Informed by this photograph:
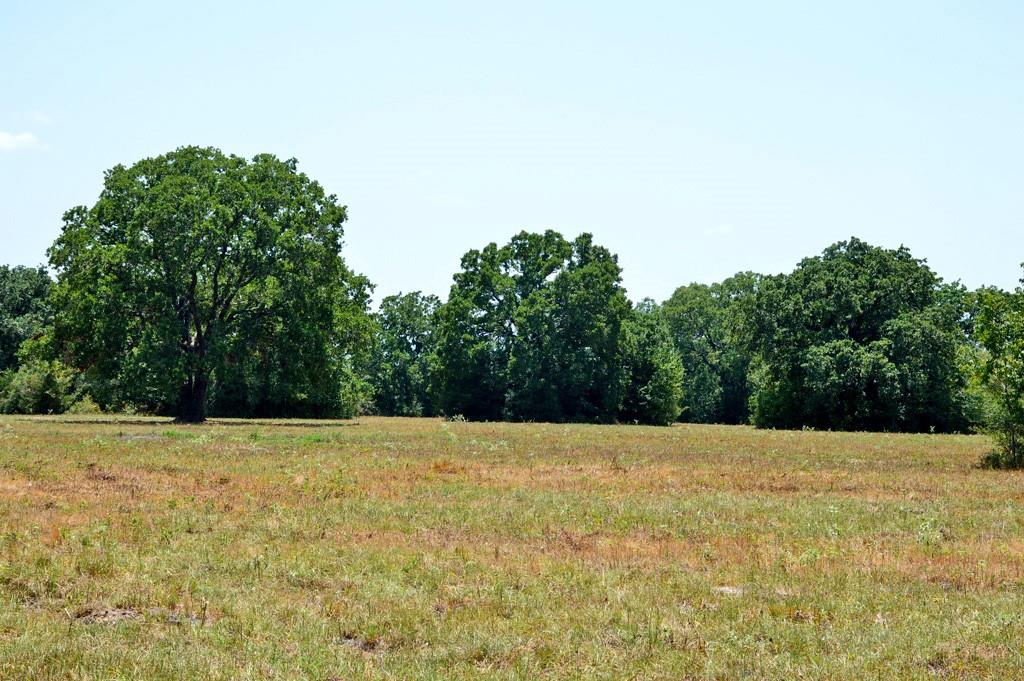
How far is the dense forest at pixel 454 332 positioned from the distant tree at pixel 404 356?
1.33ft

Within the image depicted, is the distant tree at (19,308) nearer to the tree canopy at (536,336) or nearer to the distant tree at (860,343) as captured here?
the tree canopy at (536,336)

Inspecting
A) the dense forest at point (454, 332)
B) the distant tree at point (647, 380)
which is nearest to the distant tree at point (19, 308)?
the dense forest at point (454, 332)

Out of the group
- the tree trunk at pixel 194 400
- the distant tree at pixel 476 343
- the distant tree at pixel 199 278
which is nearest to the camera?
the distant tree at pixel 199 278

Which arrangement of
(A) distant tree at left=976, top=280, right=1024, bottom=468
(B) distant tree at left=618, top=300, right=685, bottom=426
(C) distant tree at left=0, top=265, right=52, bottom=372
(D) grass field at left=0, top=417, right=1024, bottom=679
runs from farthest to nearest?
(C) distant tree at left=0, top=265, right=52, bottom=372 → (B) distant tree at left=618, top=300, right=685, bottom=426 → (A) distant tree at left=976, top=280, right=1024, bottom=468 → (D) grass field at left=0, top=417, right=1024, bottom=679

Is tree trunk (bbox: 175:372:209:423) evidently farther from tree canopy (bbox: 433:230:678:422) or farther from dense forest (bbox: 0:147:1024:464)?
tree canopy (bbox: 433:230:678:422)

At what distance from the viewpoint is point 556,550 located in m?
13.7

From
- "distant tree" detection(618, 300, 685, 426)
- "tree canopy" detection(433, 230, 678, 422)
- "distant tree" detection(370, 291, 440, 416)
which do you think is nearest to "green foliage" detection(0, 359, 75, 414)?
"tree canopy" detection(433, 230, 678, 422)

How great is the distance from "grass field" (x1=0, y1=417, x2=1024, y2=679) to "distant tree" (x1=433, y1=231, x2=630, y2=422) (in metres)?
55.8

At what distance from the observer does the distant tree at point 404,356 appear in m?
112

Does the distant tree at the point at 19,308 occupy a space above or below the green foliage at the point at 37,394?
above

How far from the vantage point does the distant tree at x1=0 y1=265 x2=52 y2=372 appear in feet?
308

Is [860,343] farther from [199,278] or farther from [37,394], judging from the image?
[37,394]

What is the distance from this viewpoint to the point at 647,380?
287 feet

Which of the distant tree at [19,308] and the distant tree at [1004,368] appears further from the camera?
the distant tree at [19,308]
